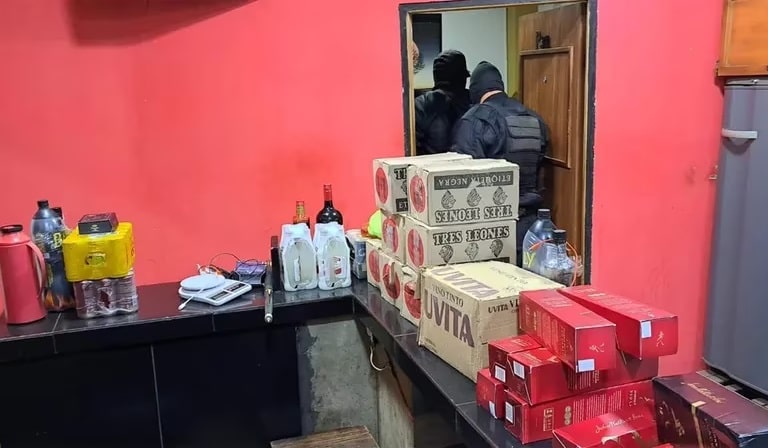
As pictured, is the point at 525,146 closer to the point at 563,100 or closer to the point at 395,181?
the point at 563,100

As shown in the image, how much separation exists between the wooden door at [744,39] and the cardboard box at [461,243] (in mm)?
1482

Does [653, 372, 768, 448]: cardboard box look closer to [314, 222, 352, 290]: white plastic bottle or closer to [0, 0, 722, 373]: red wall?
[314, 222, 352, 290]: white plastic bottle

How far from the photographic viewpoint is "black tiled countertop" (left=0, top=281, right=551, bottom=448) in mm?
1874

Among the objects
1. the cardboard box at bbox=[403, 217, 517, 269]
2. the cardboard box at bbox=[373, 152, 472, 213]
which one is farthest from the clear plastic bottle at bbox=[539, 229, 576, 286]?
the cardboard box at bbox=[373, 152, 472, 213]

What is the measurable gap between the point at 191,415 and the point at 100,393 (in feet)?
1.00

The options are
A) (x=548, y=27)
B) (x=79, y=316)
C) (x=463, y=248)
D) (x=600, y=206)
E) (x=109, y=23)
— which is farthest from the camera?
(x=548, y=27)

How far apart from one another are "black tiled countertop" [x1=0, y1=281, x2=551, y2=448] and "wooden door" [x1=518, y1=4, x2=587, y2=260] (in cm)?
113

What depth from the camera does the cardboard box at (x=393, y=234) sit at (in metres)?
2.13

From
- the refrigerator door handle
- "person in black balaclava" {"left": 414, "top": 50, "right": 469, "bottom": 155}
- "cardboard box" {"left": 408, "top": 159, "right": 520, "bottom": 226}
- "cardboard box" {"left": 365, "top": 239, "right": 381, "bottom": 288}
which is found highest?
"person in black balaclava" {"left": 414, "top": 50, "right": 469, "bottom": 155}

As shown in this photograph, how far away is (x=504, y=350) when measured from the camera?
1443mm

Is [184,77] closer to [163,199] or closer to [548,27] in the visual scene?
[163,199]

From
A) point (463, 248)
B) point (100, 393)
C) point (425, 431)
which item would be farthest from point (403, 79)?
point (100, 393)

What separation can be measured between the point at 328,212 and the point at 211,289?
1.67ft

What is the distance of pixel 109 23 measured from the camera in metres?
2.41
